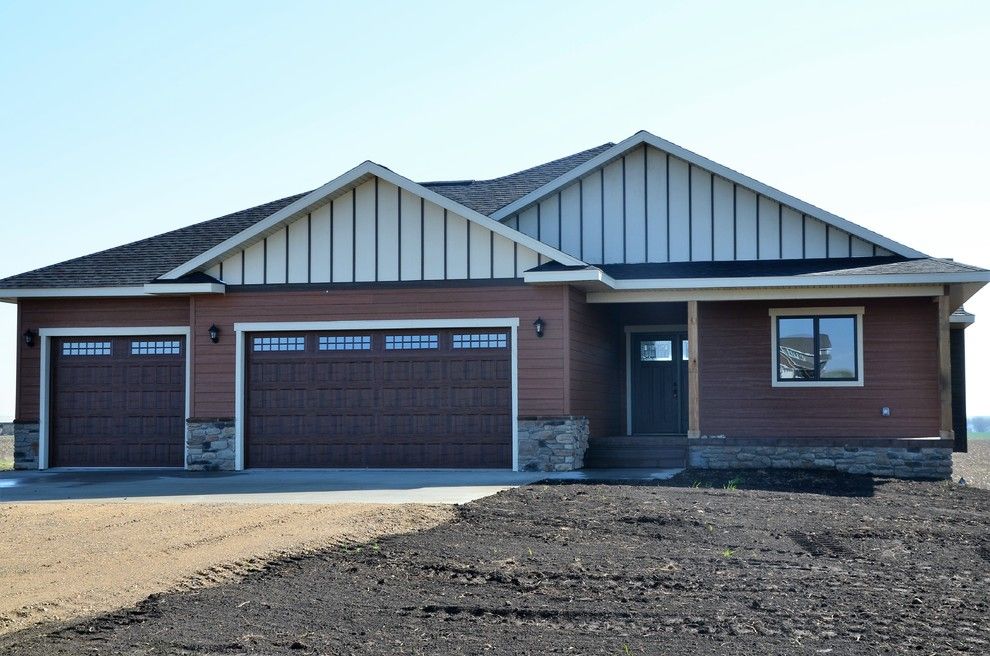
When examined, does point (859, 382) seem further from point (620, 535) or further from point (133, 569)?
point (133, 569)

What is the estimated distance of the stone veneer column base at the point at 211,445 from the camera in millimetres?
18984

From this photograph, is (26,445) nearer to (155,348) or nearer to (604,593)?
(155,348)

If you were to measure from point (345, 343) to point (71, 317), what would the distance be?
5.16 m

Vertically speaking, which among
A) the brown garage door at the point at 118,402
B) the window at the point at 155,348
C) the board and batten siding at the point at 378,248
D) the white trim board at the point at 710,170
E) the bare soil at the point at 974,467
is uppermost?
the white trim board at the point at 710,170

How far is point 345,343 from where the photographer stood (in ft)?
61.9

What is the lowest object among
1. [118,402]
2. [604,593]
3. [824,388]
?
[604,593]

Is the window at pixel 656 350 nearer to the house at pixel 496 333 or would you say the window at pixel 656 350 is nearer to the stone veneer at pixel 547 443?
the house at pixel 496 333

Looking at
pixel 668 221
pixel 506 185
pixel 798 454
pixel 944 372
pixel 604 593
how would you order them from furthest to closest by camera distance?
1. pixel 506 185
2. pixel 668 221
3. pixel 798 454
4. pixel 944 372
5. pixel 604 593

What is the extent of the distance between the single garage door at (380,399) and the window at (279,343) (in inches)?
0.7

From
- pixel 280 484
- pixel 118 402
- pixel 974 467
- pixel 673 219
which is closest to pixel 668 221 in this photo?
pixel 673 219

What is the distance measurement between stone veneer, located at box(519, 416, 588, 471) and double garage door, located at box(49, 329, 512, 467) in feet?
1.23

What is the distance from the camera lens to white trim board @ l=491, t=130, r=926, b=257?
1916 cm

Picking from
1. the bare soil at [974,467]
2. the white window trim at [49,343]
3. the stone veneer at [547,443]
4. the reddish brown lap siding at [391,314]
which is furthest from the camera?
the bare soil at [974,467]

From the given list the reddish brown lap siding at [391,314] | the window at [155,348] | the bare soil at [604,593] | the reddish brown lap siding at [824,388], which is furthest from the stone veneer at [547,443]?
the window at [155,348]
